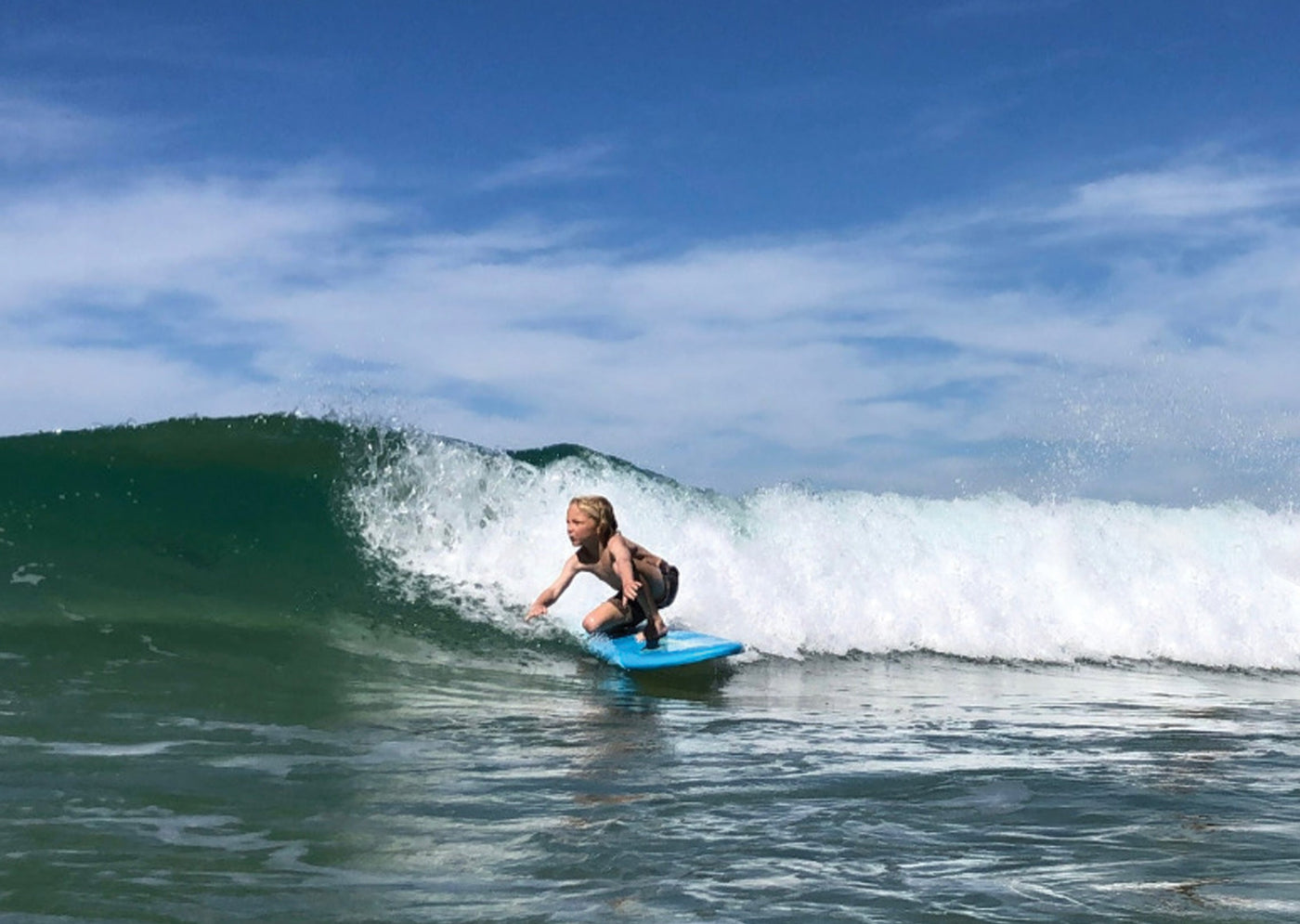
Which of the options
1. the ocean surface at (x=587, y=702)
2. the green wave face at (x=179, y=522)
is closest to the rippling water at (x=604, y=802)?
the ocean surface at (x=587, y=702)

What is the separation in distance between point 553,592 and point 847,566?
5.41m

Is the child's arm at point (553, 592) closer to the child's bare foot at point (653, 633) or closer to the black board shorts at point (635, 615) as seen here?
the black board shorts at point (635, 615)

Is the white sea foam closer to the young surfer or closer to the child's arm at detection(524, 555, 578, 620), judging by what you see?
the young surfer

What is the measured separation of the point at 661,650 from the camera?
33.8ft

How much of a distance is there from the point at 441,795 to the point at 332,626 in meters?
6.20

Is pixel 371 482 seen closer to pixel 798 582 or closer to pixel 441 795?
pixel 798 582

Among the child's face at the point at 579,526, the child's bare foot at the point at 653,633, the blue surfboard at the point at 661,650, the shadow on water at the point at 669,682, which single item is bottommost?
the shadow on water at the point at 669,682

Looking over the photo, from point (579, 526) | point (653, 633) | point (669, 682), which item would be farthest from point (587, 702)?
point (579, 526)

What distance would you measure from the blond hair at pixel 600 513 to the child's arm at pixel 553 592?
338 millimetres

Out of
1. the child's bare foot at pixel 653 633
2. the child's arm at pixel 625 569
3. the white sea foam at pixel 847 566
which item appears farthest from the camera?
the white sea foam at pixel 847 566

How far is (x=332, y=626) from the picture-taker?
11391mm

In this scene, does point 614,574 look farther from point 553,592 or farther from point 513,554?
point 513,554

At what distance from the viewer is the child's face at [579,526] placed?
10195 millimetres

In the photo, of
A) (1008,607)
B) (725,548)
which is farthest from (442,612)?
(1008,607)
